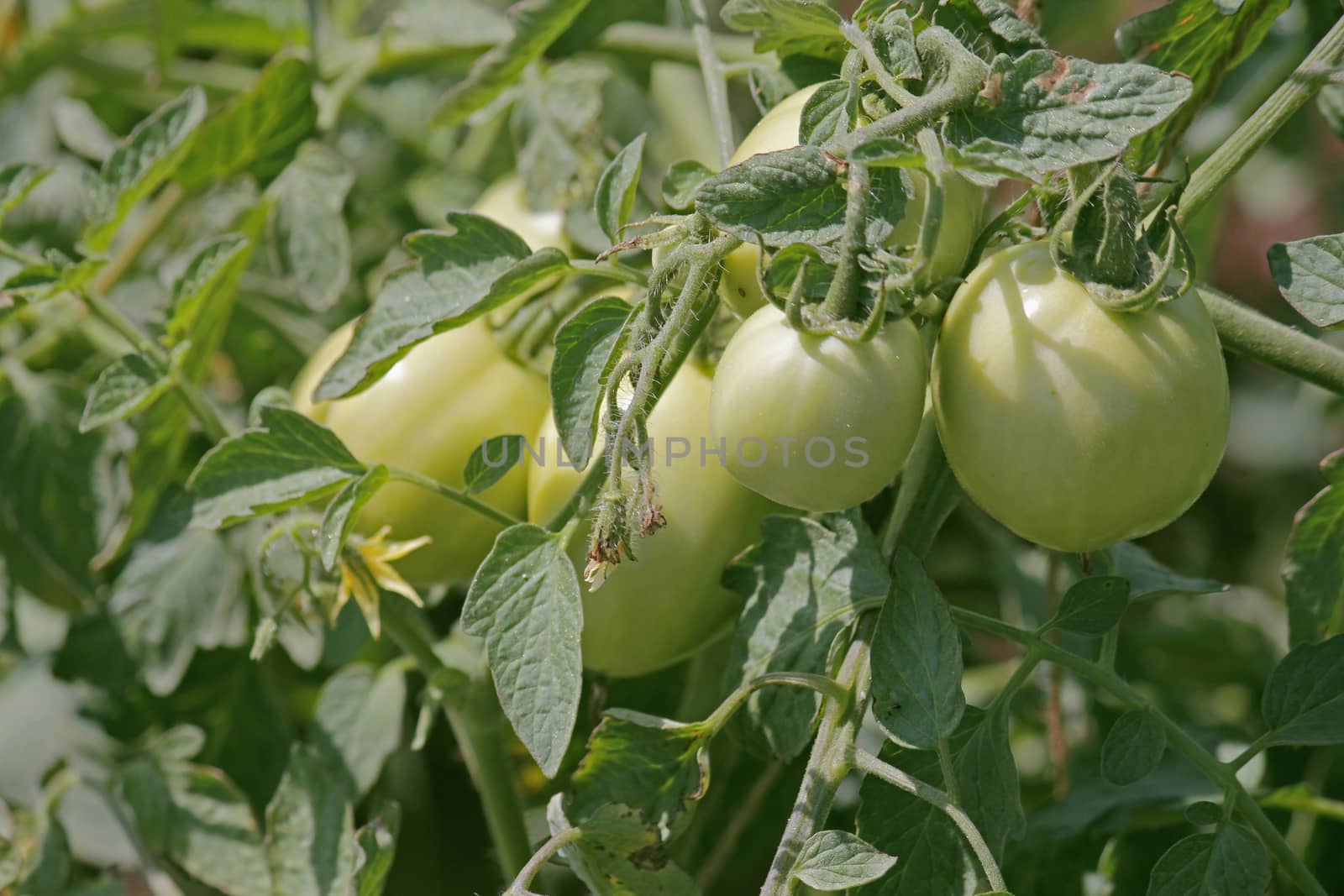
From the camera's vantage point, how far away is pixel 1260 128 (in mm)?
501

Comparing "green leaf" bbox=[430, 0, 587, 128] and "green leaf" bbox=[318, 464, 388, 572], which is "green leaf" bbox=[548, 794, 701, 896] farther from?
"green leaf" bbox=[430, 0, 587, 128]

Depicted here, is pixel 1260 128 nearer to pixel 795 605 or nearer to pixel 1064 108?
pixel 1064 108

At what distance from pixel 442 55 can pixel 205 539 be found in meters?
A: 0.38

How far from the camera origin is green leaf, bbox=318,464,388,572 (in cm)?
51

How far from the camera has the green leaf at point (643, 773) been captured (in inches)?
20.2

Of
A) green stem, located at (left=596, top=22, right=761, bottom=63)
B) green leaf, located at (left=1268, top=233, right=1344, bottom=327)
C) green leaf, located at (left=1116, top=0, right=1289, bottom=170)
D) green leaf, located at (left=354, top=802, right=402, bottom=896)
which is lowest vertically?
green leaf, located at (left=354, top=802, right=402, bottom=896)

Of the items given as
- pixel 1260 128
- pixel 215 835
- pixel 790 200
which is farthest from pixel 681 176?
pixel 215 835

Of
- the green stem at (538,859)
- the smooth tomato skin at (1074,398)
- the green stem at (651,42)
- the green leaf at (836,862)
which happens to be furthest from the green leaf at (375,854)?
the green stem at (651,42)

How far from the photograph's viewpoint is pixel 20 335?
877mm

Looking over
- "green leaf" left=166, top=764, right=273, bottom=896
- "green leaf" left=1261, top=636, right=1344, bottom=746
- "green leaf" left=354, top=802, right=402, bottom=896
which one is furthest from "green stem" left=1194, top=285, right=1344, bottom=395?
"green leaf" left=166, top=764, right=273, bottom=896

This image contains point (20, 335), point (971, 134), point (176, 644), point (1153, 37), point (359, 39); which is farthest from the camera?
point (359, 39)

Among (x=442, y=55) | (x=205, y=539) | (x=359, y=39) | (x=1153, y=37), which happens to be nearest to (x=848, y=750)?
(x=1153, y=37)

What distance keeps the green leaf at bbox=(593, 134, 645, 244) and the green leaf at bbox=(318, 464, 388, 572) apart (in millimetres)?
142

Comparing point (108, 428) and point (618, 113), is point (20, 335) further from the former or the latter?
point (618, 113)
